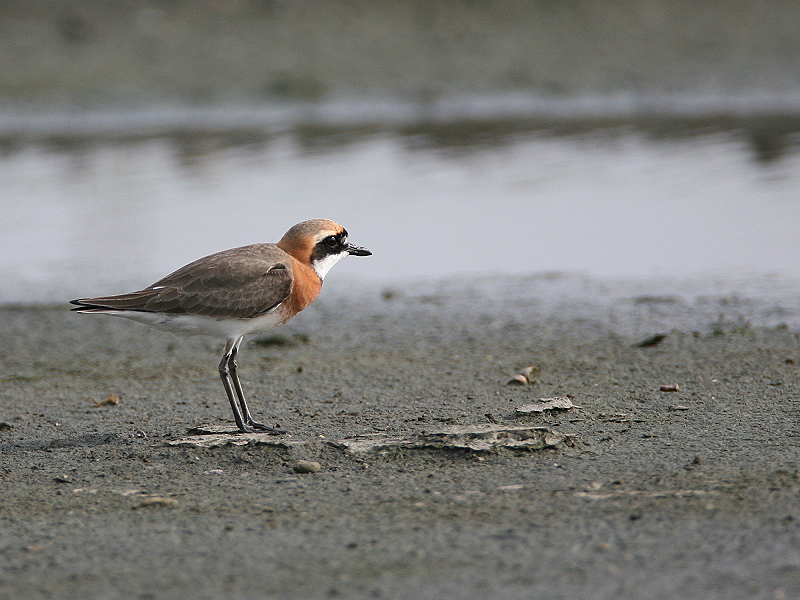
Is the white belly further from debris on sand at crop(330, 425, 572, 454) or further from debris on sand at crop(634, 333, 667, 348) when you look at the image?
debris on sand at crop(634, 333, 667, 348)

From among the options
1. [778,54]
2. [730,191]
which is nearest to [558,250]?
[730,191]

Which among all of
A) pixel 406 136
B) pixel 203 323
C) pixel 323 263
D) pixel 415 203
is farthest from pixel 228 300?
pixel 406 136

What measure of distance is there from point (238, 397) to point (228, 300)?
26.3 inches

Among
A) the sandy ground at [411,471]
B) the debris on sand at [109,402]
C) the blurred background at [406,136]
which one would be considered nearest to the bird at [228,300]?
the sandy ground at [411,471]

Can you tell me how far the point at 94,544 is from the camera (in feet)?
14.6

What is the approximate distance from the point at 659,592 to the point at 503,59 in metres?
20.2

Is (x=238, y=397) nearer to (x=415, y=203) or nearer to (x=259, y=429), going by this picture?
(x=259, y=429)

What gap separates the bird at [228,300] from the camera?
6223 mm

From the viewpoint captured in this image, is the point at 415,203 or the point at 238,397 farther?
the point at 415,203

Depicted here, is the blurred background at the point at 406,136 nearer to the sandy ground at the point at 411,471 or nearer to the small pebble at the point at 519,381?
the sandy ground at the point at 411,471

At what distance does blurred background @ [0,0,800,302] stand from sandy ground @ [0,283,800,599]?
270cm

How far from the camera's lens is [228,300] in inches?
244

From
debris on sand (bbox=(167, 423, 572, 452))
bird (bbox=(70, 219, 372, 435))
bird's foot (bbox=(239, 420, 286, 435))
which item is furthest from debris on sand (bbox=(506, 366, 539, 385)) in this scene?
bird's foot (bbox=(239, 420, 286, 435))

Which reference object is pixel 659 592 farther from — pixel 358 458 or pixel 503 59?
pixel 503 59
